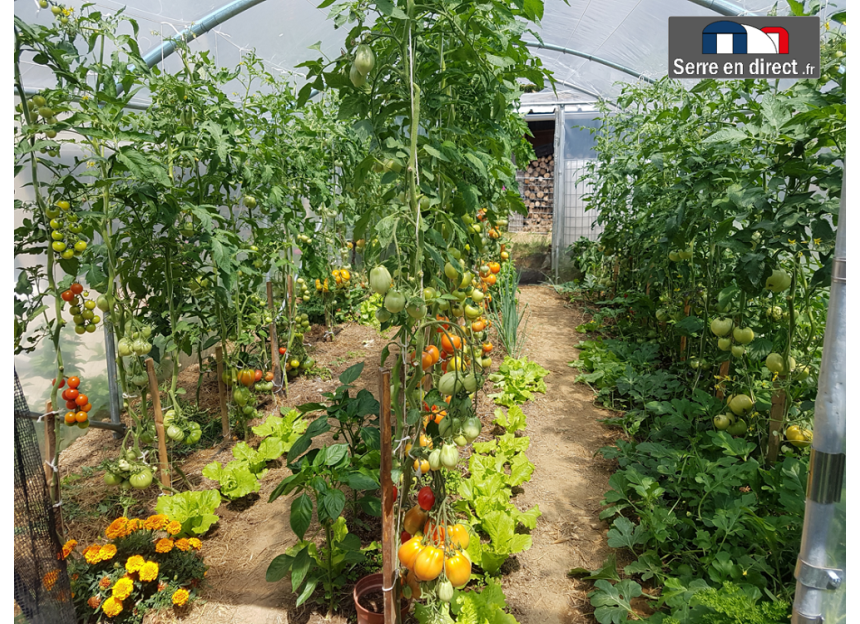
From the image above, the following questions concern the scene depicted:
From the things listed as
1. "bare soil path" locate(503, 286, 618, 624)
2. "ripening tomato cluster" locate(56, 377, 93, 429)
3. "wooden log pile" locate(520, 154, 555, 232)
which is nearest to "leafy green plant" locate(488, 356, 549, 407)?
"bare soil path" locate(503, 286, 618, 624)

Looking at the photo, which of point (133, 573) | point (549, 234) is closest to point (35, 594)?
point (133, 573)

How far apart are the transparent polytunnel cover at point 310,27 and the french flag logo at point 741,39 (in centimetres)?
84

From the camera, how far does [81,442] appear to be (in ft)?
9.76

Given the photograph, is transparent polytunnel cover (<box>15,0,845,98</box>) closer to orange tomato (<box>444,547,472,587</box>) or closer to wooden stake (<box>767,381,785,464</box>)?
wooden stake (<box>767,381,785,464</box>)

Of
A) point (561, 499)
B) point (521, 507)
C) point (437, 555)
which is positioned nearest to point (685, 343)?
point (561, 499)

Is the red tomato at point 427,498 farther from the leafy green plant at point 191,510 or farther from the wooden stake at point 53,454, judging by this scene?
the wooden stake at point 53,454

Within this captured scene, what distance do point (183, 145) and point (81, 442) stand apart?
181 centimetres

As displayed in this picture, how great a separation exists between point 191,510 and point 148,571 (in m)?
0.39

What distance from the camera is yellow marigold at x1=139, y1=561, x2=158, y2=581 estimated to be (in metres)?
1.77

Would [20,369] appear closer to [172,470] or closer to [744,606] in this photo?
[172,470]

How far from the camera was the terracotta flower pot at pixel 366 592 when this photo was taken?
5.37 feet

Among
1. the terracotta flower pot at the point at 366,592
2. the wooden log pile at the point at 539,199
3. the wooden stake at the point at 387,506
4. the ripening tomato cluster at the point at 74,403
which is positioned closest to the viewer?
the wooden stake at the point at 387,506

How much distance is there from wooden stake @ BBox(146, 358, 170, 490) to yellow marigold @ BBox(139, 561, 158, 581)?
23.0 inches

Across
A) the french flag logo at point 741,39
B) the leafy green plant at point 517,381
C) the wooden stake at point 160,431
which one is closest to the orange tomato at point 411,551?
the wooden stake at point 160,431
